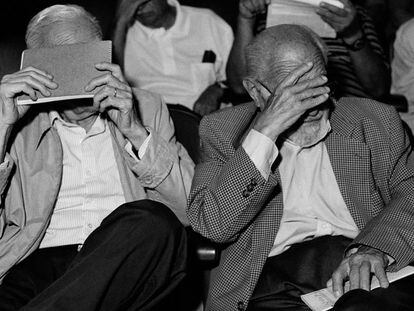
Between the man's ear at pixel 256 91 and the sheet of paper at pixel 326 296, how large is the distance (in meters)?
0.55

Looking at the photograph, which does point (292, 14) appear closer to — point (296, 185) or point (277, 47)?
point (277, 47)

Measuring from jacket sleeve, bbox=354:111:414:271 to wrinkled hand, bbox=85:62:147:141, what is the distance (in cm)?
71

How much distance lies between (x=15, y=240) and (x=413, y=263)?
1152 millimetres

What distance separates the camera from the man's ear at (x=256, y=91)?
76.6 inches

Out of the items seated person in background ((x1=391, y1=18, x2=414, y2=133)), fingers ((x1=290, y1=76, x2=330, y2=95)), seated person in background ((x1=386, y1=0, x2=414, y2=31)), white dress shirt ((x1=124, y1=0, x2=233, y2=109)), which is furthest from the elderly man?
seated person in background ((x1=386, y1=0, x2=414, y2=31))

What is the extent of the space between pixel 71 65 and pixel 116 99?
6.1 inches

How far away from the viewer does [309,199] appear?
196cm

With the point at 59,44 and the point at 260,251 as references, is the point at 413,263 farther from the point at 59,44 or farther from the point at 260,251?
the point at 59,44

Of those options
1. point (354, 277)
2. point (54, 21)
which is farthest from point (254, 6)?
point (354, 277)

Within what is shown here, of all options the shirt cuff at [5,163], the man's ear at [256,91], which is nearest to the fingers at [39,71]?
the shirt cuff at [5,163]

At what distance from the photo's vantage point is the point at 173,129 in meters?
2.13

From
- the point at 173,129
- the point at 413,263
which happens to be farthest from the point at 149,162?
the point at 413,263

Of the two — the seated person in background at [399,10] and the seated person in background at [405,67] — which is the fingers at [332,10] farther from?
the seated person in background at [399,10]

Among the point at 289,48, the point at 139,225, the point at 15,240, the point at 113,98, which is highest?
the point at 289,48
